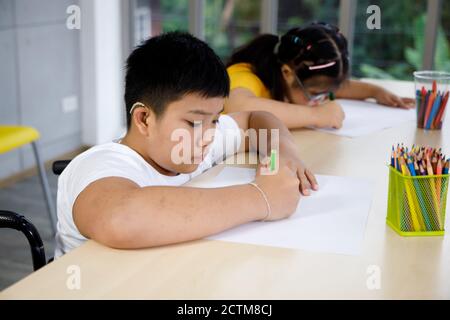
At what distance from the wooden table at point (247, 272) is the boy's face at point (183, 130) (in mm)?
226

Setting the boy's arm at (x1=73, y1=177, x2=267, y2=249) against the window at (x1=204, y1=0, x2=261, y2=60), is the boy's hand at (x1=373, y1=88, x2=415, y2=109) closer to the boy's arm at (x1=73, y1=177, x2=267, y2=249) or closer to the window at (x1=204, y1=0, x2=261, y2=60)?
the boy's arm at (x1=73, y1=177, x2=267, y2=249)

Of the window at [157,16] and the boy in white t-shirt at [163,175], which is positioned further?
the window at [157,16]

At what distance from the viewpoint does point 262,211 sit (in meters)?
1.01

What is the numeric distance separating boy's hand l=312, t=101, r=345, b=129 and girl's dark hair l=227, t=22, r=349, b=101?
0.40ft

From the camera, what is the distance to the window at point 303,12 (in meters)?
3.80

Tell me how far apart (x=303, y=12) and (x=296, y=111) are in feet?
7.93

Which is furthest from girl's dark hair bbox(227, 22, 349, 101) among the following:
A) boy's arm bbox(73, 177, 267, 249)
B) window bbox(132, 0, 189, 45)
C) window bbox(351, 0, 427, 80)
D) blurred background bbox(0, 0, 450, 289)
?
window bbox(132, 0, 189, 45)

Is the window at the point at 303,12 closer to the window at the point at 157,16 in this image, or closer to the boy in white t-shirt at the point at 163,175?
the window at the point at 157,16

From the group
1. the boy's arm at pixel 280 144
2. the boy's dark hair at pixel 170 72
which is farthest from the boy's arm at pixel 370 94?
the boy's dark hair at pixel 170 72

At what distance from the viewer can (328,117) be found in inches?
66.2

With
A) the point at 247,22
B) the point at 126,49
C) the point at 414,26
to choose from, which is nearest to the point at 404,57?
the point at 414,26

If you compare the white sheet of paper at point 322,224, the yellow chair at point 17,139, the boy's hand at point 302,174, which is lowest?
the yellow chair at point 17,139

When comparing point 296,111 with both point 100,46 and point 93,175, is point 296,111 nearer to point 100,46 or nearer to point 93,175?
point 93,175

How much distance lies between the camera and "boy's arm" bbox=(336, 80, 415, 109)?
6.50 feet
